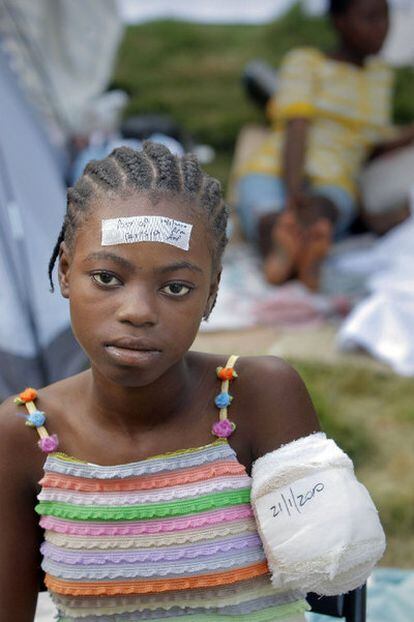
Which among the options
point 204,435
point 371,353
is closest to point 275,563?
point 204,435

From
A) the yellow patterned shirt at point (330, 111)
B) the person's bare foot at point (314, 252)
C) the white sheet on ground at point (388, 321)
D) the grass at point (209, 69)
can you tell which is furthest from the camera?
the grass at point (209, 69)

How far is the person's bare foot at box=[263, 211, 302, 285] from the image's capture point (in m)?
4.75

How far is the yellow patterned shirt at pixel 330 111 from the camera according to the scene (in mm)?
5227

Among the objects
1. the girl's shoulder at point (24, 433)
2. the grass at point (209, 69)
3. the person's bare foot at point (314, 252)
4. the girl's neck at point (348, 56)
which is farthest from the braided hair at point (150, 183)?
the grass at point (209, 69)

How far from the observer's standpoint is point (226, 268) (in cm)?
511

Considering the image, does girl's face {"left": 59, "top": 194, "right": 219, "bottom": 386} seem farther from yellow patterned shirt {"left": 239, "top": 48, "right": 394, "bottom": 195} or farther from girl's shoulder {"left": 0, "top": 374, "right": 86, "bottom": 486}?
yellow patterned shirt {"left": 239, "top": 48, "right": 394, "bottom": 195}

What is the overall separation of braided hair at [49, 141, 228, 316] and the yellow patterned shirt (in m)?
3.86

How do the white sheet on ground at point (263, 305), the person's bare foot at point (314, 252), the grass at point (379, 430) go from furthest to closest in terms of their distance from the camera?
the person's bare foot at point (314, 252)
the white sheet on ground at point (263, 305)
the grass at point (379, 430)

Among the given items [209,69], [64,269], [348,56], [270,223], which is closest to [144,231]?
[64,269]

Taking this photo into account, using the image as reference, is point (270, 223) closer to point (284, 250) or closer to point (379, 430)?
point (284, 250)

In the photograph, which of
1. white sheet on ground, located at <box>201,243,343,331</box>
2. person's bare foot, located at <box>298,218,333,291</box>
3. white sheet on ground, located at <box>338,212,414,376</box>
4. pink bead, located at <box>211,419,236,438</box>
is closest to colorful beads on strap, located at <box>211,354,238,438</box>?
pink bead, located at <box>211,419,236,438</box>

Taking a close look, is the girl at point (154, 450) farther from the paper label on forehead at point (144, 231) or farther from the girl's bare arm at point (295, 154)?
the girl's bare arm at point (295, 154)

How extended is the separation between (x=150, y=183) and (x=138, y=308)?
0.60ft

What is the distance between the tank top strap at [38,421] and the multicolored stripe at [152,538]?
0.07 feet
